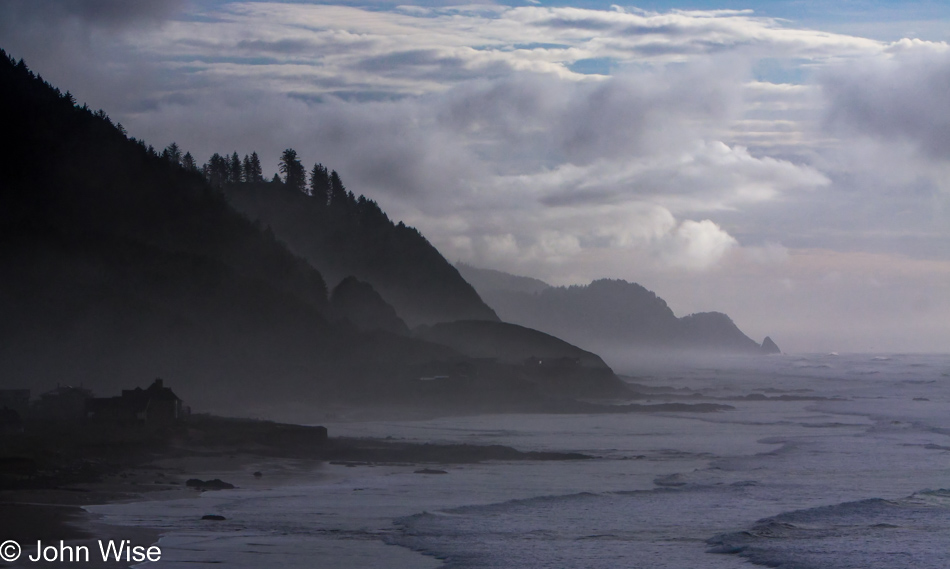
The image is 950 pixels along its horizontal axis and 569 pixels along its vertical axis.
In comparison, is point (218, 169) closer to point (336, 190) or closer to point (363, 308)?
point (336, 190)

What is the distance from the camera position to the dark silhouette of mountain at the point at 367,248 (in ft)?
388

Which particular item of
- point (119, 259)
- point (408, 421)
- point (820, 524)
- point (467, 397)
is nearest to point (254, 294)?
point (119, 259)

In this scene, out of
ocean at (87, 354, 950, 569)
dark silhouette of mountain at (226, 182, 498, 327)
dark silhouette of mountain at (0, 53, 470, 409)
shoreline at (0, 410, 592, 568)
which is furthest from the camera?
dark silhouette of mountain at (226, 182, 498, 327)

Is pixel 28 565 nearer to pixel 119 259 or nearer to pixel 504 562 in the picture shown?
pixel 504 562

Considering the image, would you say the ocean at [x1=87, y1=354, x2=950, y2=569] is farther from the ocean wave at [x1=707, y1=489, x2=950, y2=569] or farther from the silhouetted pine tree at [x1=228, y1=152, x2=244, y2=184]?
the silhouetted pine tree at [x1=228, y1=152, x2=244, y2=184]

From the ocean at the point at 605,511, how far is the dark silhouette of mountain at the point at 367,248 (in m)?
77.0

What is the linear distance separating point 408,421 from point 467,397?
51.6ft

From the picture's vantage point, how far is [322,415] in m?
58.5

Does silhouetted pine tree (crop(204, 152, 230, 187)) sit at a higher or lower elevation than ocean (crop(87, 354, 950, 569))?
higher

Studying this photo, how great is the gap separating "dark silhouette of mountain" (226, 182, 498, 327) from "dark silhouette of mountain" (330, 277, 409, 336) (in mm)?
18533

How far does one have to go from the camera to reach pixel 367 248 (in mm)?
124000

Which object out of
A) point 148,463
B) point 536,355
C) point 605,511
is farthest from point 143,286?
point 605,511

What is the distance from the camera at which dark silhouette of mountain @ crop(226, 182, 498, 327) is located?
118250 millimetres

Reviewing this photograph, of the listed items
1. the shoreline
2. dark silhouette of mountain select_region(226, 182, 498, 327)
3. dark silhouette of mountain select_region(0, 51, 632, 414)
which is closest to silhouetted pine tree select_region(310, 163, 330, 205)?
dark silhouette of mountain select_region(226, 182, 498, 327)
